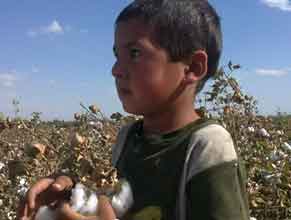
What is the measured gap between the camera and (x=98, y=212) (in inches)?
45.3

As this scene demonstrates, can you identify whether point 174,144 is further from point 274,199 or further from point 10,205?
point 274,199

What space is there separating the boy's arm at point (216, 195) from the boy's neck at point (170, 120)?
0.68ft

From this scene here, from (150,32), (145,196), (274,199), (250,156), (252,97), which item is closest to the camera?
(145,196)

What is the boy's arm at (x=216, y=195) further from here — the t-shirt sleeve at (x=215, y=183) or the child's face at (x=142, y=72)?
the child's face at (x=142, y=72)

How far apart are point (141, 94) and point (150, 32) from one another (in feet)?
0.51

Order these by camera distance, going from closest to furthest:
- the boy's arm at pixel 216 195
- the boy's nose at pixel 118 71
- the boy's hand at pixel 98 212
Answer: the boy's hand at pixel 98 212 → the boy's arm at pixel 216 195 → the boy's nose at pixel 118 71

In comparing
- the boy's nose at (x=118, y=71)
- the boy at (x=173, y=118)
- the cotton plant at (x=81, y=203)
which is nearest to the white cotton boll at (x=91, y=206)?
the cotton plant at (x=81, y=203)

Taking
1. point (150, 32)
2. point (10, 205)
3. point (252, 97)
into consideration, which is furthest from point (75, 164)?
point (252, 97)

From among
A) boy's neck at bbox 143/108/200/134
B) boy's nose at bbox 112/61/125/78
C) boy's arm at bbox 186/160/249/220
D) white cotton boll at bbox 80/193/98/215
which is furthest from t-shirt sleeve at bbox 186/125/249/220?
white cotton boll at bbox 80/193/98/215

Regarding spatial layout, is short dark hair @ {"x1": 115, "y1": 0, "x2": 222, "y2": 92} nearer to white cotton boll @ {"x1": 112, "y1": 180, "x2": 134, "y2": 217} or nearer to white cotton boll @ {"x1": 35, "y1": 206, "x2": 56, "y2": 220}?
white cotton boll @ {"x1": 112, "y1": 180, "x2": 134, "y2": 217}

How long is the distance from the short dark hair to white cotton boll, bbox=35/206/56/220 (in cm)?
58

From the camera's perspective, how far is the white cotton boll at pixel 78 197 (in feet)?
3.70

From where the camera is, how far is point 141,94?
1.57 metres

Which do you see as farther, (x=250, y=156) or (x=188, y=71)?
(x=250, y=156)
